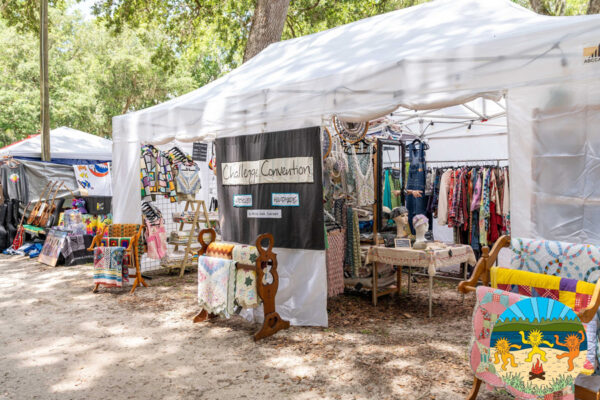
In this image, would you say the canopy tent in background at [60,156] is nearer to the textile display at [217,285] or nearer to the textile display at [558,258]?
the textile display at [217,285]

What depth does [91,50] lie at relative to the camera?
2220 centimetres

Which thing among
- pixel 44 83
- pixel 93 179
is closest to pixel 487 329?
pixel 93 179

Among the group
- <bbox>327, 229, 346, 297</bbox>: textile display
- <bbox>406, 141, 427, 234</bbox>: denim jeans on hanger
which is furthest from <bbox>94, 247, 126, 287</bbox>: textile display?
<bbox>406, 141, 427, 234</bbox>: denim jeans on hanger

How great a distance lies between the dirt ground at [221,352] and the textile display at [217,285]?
0.85 feet

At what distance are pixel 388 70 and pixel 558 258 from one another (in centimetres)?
191

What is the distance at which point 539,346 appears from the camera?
229 cm

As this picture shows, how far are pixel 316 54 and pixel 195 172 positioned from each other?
282 centimetres

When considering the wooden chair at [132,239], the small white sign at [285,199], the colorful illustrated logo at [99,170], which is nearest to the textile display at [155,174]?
the wooden chair at [132,239]

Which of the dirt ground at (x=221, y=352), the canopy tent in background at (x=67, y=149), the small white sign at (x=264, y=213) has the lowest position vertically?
the dirt ground at (x=221, y=352)

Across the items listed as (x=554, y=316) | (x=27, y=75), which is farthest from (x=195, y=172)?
(x=27, y=75)

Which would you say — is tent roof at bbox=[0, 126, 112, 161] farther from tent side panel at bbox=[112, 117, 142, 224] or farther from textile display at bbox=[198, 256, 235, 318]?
textile display at bbox=[198, 256, 235, 318]

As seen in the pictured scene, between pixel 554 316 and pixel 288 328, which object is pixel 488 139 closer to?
pixel 288 328

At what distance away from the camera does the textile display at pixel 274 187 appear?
171 inches

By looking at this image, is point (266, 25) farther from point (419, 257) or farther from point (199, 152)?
point (419, 257)
